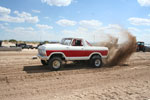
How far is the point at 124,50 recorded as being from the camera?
34.6ft

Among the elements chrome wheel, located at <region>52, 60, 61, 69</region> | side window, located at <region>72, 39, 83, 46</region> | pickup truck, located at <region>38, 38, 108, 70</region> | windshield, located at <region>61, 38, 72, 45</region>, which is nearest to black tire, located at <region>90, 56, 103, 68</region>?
pickup truck, located at <region>38, 38, 108, 70</region>

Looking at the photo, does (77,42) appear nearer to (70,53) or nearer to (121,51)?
(70,53)

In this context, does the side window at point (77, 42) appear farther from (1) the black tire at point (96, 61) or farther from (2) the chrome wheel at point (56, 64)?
(2) the chrome wheel at point (56, 64)

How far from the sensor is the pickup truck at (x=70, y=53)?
25.8 ft

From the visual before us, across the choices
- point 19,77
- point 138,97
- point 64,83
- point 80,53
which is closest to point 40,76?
point 19,77

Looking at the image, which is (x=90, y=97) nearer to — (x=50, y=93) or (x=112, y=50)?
(x=50, y=93)

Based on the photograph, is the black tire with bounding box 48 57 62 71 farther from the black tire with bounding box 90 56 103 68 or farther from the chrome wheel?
the black tire with bounding box 90 56 103 68

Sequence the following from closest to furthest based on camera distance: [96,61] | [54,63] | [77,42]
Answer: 1. [54,63]
2. [77,42]
3. [96,61]

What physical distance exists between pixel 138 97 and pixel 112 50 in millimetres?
6654

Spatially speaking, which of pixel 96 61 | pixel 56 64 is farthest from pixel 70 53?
pixel 96 61

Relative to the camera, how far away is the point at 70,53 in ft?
27.6

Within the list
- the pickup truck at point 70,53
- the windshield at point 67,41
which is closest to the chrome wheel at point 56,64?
the pickup truck at point 70,53

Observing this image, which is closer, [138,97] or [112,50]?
[138,97]

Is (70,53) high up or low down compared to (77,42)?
down
